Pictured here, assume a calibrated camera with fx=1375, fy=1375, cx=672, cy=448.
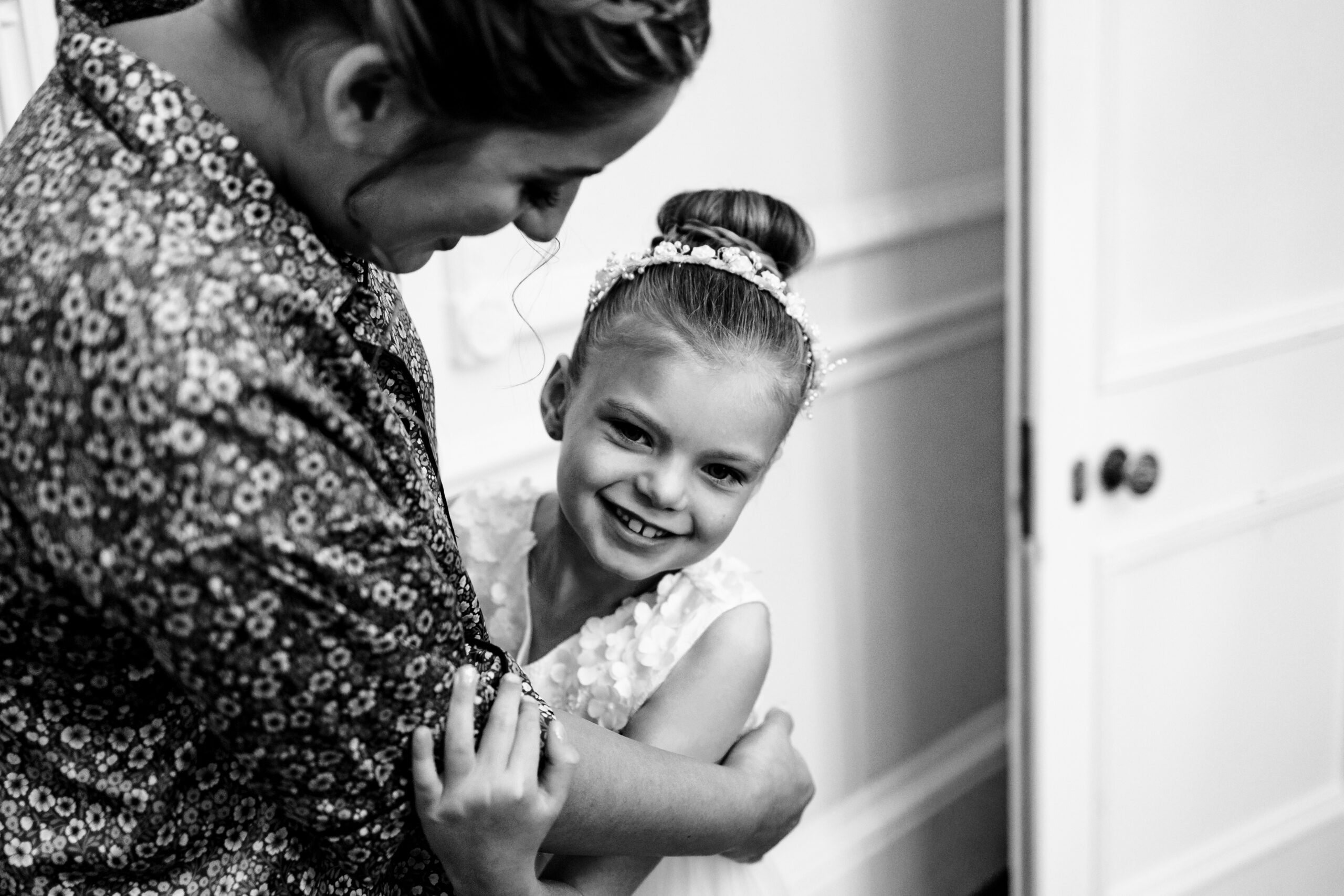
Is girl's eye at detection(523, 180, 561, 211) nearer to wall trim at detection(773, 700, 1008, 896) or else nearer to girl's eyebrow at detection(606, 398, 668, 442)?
girl's eyebrow at detection(606, 398, 668, 442)

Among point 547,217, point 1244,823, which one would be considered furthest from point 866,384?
point 547,217

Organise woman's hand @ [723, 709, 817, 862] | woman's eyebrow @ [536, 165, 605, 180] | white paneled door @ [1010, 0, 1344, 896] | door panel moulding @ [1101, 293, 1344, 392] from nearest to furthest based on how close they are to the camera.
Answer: woman's eyebrow @ [536, 165, 605, 180] → woman's hand @ [723, 709, 817, 862] → white paneled door @ [1010, 0, 1344, 896] → door panel moulding @ [1101, 293, 1344, 392]

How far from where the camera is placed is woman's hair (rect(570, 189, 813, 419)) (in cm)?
135

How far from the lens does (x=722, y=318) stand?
4.43 ft

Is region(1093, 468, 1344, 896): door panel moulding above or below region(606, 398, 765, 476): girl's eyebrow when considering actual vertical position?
below

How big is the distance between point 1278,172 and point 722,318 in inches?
55.4

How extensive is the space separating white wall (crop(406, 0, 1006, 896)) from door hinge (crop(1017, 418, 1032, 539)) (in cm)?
34

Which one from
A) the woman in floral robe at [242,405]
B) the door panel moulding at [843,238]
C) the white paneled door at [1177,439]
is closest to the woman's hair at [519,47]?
the woman in floral robe at [242,405]

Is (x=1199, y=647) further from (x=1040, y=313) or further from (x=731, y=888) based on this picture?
(x=731, y=888)

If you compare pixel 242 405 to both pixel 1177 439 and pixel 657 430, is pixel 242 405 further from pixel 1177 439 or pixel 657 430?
pixel 1177 439

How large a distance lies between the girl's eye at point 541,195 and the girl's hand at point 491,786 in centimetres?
29

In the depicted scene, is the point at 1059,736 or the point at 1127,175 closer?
the point at 1127,175

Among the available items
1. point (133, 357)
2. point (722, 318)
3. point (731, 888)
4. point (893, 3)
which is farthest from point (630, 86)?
point (893, 3)

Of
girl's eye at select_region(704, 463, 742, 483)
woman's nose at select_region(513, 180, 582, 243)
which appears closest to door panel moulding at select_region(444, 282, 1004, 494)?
girl's eye at select_region(704, 463, 742, 483)
